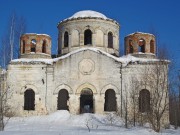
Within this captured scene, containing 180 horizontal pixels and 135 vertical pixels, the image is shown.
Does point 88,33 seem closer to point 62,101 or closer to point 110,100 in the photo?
point 110,100

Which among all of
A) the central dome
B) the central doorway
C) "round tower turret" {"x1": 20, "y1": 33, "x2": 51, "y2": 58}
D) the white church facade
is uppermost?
the central dome

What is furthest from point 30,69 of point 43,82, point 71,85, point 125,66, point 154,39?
point 154,39

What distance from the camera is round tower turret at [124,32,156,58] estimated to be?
79.7 ft

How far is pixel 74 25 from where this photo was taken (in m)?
25.6

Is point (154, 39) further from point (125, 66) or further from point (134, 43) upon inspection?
point (125, 66)

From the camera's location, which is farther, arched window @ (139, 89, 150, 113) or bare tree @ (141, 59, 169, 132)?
arched window @ (139, 89, 150, 113)

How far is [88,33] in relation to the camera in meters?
25.8

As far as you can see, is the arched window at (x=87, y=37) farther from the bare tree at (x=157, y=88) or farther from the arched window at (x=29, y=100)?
the arched window at (x=29, y=100)

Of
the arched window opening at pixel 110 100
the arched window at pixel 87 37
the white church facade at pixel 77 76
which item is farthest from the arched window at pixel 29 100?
the arched window at pixel 87 37

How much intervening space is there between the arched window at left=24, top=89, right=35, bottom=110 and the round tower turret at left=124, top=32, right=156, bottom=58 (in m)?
7.17

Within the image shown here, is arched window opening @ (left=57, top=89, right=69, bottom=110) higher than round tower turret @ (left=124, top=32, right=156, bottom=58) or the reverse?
the reverse

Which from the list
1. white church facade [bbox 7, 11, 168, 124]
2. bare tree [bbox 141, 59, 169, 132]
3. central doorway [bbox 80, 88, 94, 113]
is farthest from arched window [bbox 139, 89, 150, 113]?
central doorway [bbox 80, 88, 94, 113]

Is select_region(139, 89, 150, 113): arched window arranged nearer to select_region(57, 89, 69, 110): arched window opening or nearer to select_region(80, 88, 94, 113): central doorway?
select_region(80, 88, 94, 113): central doorway

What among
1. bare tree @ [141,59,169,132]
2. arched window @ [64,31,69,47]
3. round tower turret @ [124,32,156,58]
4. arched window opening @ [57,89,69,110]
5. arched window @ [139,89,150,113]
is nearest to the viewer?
bare tree @ [141,59,169,132]
